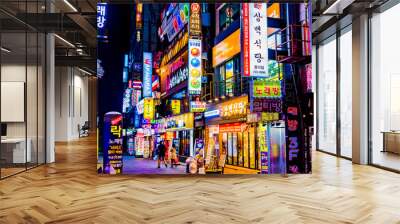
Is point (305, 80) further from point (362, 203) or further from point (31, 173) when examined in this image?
point (31, 173)

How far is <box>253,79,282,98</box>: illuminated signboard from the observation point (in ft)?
20.7

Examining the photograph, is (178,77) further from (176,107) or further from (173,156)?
(173,156)

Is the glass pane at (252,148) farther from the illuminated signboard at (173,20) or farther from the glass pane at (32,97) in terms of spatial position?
the glass pane at (32,97)

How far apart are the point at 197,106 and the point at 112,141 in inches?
63.0

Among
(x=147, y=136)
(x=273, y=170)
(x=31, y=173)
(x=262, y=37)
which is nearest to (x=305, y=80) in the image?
(x=262, y=37)

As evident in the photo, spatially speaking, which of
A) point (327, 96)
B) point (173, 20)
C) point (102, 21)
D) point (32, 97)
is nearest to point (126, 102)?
point (102, 21)

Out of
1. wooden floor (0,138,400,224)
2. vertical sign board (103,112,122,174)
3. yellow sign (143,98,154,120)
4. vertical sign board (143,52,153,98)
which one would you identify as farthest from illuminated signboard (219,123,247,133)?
Result: vertical sign board (103,112,122,174)

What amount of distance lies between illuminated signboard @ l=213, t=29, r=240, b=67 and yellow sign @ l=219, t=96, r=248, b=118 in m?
0.70

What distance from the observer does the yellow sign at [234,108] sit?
6.41 m

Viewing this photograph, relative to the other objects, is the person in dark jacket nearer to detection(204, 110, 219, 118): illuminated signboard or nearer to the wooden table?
detection(204, 110, 219, 118): illuminated signboard

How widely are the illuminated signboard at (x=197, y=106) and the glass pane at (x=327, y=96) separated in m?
5.17

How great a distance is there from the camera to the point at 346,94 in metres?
9.51

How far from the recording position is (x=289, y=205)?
4535 millimetres

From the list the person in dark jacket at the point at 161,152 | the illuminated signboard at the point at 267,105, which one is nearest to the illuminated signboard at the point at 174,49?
the person in dark jacket at the point at 161,152
